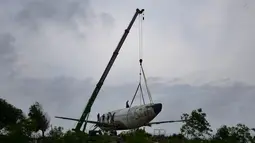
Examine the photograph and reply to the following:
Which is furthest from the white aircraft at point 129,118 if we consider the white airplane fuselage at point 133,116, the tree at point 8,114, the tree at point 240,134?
the tree at point 8,114

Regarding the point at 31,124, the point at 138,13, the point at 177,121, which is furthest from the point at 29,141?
the point at 138,13

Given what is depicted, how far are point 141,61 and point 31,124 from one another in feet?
64.9

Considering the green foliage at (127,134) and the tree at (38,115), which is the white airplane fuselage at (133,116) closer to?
the green foliage at (127,134)

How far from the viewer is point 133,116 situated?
70.5 m

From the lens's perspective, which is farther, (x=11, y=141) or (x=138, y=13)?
(x=138, y=13)

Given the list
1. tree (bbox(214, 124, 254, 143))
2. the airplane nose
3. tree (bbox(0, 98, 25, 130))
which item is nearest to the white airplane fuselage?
the airplane nose

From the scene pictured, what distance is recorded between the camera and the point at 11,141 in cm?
5453

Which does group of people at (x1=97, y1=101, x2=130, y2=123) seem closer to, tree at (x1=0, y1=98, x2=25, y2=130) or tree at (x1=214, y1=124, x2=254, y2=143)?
tree at (x1=214, y1=124, x2=254, y2=143)

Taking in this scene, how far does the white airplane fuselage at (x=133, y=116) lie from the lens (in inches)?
2702

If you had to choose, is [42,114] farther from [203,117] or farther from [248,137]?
[248,137]

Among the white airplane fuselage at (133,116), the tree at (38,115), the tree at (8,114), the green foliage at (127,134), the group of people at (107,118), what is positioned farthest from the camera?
the tree at (8,114)

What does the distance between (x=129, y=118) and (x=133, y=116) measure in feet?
3.86

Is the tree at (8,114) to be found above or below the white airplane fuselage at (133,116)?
above

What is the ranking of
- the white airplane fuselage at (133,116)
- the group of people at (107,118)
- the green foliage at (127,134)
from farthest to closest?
the group of people at (107,118)
the white airplane fuselage at (133,116)
the green foliage at (127,134)
